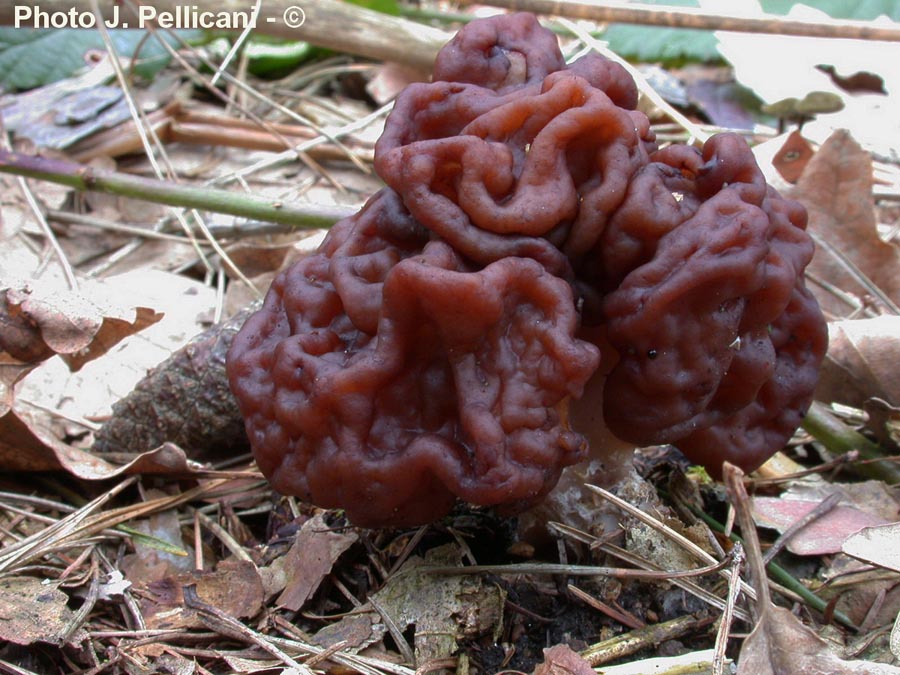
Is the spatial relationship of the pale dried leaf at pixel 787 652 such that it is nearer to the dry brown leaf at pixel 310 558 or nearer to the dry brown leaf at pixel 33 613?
the dry brown leaf at pixel 310 558

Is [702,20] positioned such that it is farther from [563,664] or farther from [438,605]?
[563,664]

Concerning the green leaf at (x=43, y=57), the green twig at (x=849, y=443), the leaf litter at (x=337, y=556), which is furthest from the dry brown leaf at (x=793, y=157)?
the green leaf at (x=43, y=57)

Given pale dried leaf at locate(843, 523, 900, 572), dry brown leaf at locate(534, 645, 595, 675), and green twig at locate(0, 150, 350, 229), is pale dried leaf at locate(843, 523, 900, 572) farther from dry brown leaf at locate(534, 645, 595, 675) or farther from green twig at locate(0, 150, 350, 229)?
green twig at locate(0, 150, 350, 229)

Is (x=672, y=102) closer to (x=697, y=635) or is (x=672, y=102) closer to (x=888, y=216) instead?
(x=888, y=216)

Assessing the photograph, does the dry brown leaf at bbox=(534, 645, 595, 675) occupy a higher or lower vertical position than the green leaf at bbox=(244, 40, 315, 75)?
lower

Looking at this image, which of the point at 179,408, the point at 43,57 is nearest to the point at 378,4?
the point at 43,57

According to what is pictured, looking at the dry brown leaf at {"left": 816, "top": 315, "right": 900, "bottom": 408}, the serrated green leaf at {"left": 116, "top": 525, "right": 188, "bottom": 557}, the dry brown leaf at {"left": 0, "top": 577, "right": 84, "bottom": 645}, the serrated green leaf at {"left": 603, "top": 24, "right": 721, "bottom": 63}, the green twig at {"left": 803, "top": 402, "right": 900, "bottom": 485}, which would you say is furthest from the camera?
the serrated green leaf at {"left": 603, "top": 24, "right": 721, "bottom": 63}

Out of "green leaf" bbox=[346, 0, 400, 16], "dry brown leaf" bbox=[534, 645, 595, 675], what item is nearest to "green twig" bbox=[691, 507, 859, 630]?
"dry brown leaf" bbox=[534, 645, 595, 675]

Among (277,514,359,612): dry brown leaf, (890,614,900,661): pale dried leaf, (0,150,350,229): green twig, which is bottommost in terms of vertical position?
(277,514,359,612): dry brown leaf
